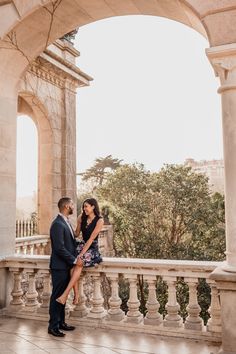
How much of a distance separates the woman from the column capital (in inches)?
86.3

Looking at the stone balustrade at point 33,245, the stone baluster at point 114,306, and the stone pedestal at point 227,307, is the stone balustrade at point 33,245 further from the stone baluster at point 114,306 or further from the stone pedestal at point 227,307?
the stone pedestal at point 227,307

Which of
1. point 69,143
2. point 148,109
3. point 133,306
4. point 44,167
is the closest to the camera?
point 133,306

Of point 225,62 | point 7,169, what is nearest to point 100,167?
point 7,169

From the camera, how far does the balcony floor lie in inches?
152

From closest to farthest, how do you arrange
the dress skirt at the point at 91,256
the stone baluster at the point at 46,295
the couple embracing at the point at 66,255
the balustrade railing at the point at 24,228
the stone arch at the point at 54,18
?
the couple embracing at the point at 66,255, the dress skirt at the point at 91,256, the stone arch at the point at 54,18, the stone baluster at the point at 46,295, the balustrade railing at the point at 24,228

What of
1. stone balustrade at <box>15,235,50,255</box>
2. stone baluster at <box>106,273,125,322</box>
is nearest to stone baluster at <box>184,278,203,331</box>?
stone baluster at <box>106,273,125,322</box>

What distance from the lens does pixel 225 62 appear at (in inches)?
154

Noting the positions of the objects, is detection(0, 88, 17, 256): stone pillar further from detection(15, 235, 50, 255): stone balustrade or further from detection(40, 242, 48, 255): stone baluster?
detection(40, 242, 48, 255): stone baluster

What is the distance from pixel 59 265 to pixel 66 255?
0.19 meters

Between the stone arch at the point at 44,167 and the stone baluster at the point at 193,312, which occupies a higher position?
the stone arch at the point at 44,167

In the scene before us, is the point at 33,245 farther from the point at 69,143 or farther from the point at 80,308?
the point at 80,308

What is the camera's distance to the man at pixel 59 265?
4.44 meters

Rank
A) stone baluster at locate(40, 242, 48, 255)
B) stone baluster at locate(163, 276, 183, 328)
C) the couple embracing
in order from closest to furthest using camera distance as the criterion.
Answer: stone baluster at locate(163, 276, 183, 328)
the couple embracing
stone baluster at locate(40, 242, 48, 255)

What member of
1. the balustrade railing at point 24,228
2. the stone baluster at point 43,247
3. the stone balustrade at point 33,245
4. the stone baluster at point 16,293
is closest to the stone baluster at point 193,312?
the stone baluster at point 16,293
